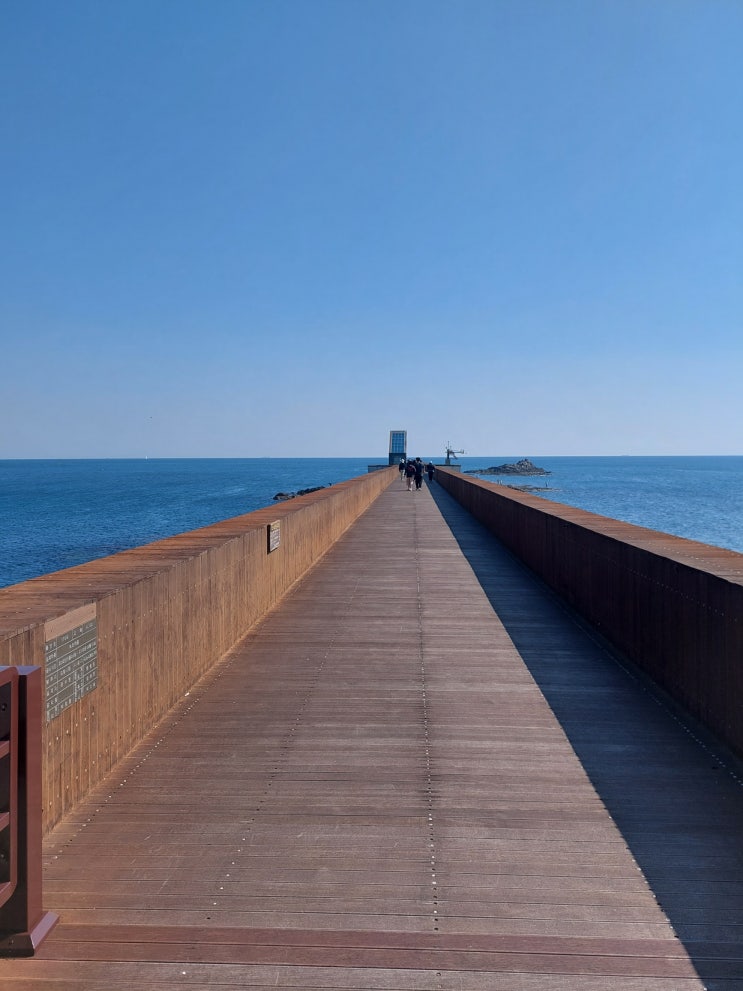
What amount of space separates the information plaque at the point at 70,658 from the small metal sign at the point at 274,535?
18.1ft

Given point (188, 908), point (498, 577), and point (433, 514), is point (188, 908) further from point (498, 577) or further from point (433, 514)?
point (433, 514)

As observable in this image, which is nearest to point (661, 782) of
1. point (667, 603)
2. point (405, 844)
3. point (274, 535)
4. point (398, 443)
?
point (405, 844)

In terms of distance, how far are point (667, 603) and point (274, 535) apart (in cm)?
566

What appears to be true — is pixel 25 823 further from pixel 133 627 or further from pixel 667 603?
pixel 667 603

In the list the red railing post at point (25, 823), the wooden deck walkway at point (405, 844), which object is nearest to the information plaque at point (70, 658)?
the wooden deck walkway at point (405, 844)

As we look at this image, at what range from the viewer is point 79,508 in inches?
3597

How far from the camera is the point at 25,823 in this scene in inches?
126

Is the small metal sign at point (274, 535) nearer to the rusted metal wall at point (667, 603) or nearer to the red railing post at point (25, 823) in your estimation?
the rusted metal wall at point (667, 603)

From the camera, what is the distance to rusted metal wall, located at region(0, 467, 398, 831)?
4.45 metres

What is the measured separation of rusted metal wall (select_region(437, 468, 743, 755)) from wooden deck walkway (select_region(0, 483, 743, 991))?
1.10 feet

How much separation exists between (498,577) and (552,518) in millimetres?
1815

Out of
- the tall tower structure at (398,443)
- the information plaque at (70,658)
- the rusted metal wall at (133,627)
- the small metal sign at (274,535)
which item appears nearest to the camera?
the information plaque at (70,658)

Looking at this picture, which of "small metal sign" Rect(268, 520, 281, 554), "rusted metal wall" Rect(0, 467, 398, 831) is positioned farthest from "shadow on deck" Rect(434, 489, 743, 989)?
"small metal sign" Rect(268, 520, 281, 554)

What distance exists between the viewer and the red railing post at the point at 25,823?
316cm
